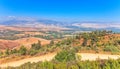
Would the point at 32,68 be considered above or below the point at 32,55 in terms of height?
above

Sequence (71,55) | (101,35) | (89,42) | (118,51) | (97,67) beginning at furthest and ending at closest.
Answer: (101,35), (89,42), (118,51), (71,55), (97,67)

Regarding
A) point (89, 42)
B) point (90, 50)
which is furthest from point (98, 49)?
point (89, 42)

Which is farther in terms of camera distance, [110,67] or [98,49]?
[98,49]

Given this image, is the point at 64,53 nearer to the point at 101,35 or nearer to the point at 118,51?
the point at 118,51

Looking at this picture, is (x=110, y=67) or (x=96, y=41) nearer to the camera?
(x=110, y=67)

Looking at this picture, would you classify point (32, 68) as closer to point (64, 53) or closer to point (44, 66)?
point (44, 66)

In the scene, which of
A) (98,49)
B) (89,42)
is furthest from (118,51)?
(89,42)

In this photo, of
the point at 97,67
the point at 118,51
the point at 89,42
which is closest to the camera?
the point at 97,67

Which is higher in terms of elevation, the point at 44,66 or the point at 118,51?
the point at 44,66

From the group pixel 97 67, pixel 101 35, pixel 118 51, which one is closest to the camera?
pixel 97 67
